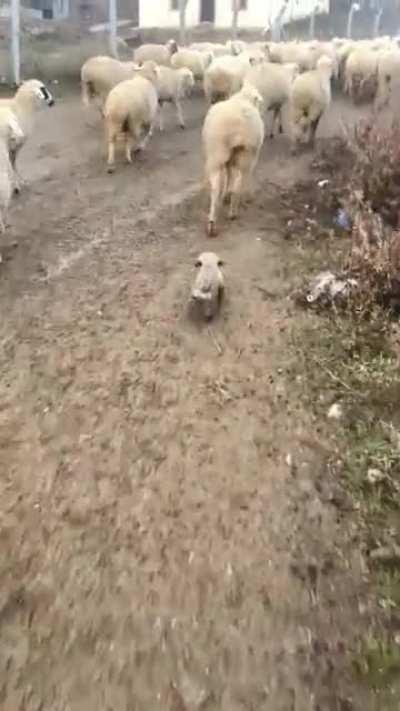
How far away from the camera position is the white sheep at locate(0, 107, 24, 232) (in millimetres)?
6160

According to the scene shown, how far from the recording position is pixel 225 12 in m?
26.3

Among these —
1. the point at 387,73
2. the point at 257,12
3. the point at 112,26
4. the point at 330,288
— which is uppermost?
the point at 257,12

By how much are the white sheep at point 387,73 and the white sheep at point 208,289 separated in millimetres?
8895

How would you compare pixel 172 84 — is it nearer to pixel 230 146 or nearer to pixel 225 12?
pixel 230 146

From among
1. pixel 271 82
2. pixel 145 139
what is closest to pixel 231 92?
pixel 271 82

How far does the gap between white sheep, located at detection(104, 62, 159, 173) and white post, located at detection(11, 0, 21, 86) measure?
3982 mm

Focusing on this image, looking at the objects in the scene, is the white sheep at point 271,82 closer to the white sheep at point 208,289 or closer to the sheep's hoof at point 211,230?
the sheep's hoof at point 211,230

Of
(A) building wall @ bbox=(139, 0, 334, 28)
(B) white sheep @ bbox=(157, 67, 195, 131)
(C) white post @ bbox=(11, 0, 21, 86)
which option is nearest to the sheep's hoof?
(B) white sheep @ bbox=(157, 67, 195, 131)

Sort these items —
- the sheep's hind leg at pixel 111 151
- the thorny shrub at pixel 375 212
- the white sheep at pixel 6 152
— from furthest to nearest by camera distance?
the sheep's hind leg at pixel 111 151 < the white sheep at pixel 6 152 < the thorny shrub at pixel 375 212

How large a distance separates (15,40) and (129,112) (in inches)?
196

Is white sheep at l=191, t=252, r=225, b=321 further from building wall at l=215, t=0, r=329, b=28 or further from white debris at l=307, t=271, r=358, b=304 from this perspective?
building wall at l=215, t=0, r=329, b=28

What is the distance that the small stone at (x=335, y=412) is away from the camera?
4.45 metres

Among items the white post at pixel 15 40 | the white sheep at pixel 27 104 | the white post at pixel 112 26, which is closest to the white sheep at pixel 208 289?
the white sheep at pixel 27 104

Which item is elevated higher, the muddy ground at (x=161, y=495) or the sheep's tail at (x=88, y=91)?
the sheep's tail at (x=88, y=91)
